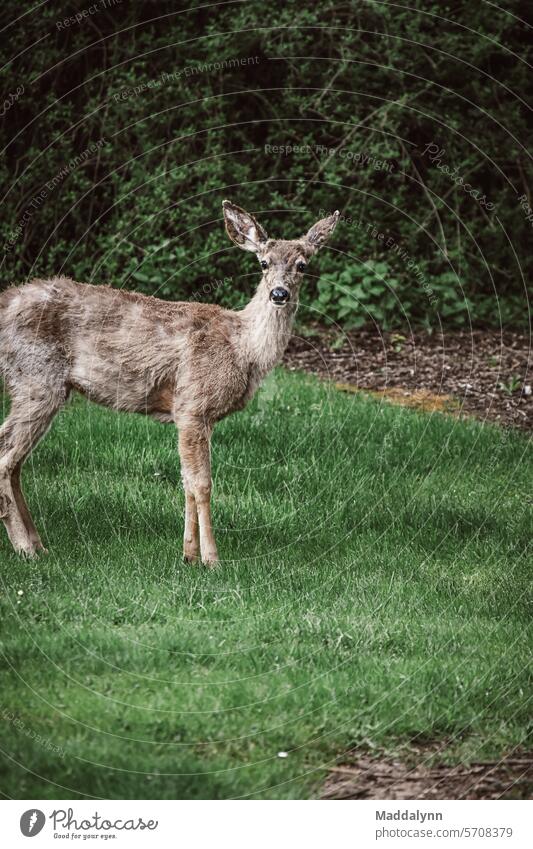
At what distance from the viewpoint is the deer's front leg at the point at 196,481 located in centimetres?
786

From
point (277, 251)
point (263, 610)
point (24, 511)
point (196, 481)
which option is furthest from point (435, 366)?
point (263, 610)

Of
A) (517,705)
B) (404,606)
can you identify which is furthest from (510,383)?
(517,705)

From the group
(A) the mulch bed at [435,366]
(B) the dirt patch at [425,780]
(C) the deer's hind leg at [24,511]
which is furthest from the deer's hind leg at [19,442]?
(A) the mulch bed at [435,366]

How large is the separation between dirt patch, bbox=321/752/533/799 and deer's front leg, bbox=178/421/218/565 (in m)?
2.58

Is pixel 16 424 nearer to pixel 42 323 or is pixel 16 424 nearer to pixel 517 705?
pixel 42 323

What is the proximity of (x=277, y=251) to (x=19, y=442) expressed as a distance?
2.22m

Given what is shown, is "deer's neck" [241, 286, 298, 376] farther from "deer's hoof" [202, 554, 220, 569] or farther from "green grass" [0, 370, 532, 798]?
"deer's hoof" [202, 554, 220, 569]

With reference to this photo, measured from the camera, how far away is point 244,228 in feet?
27.0

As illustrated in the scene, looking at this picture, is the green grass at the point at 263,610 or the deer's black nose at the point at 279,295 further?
the deer's black nose at the point at 279,295

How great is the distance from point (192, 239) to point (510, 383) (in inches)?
163

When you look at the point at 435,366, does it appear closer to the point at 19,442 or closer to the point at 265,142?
the point at 265,142

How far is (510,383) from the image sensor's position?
12781 millimetres

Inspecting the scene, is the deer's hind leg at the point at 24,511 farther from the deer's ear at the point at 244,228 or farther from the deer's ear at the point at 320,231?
the deer's ear at the point at 320,231
